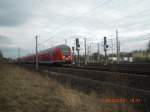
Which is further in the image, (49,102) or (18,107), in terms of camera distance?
(49,102)

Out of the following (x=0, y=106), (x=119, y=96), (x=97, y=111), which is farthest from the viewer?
(x=119, y=96)

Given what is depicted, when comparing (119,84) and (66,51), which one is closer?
(119,84)

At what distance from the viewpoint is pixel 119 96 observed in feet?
29.1

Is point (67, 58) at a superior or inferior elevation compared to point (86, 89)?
superior

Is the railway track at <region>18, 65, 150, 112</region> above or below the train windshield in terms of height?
below

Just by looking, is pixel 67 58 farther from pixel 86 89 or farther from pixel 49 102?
pixel 49 102

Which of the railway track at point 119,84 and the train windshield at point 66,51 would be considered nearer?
the railway track at point 119,84

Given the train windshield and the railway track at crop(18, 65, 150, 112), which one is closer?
the railway track at crop(18, 65, 150, 112)

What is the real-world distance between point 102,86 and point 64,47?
20.5m

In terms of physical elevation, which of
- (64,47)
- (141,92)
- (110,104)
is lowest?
(110,104)

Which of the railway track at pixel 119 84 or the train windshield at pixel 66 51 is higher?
the train windshield at pixel 66 51

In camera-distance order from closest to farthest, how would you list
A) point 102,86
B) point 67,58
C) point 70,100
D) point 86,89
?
point 70,100, point 102,86, point 86,89, point 67,58

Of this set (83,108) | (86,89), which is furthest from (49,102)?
(86,89)

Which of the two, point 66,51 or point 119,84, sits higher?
point 66,51
